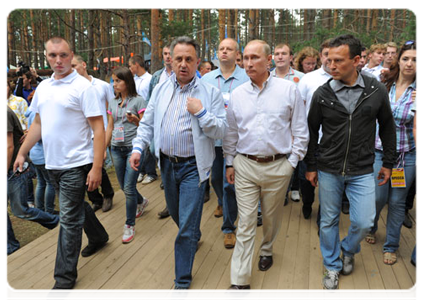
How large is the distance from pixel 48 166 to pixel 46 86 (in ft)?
2.23

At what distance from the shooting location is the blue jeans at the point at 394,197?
2.98 meters

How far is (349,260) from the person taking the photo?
117 inches

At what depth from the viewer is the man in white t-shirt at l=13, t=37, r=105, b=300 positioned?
2.74 meters

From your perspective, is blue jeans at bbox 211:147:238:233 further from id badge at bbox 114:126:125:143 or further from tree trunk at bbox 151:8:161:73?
tree trunk at bbox 151:8:161:73

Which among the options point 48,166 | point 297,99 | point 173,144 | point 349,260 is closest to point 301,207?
point 349,260

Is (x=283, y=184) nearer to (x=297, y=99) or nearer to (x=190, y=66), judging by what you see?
(x=297, y=99)

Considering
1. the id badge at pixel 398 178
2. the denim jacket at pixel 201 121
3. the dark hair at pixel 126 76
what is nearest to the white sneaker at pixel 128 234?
the denim jacket at pixel 201 121

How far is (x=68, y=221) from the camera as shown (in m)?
2.85

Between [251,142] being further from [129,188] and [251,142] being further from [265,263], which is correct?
[129,188]

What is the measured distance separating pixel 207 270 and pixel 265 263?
545 millimetres

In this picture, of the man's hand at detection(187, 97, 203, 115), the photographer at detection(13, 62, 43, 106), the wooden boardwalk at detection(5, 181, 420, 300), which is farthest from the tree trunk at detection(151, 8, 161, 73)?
the man's hand at detection(187, 97, 203, 115)

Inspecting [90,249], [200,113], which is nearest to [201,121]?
[200,113]

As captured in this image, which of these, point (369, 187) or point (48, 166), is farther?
point (48, 166)

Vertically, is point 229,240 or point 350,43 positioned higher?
point 350,43
